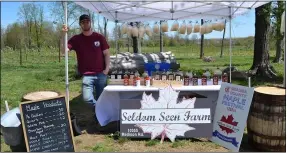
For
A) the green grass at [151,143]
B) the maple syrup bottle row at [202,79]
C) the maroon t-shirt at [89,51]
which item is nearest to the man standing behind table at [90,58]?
the maroon t-shirt at [89,51]

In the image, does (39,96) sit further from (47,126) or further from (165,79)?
(165,79)

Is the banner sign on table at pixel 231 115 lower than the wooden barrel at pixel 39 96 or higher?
lower

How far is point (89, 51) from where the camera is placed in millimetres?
4734

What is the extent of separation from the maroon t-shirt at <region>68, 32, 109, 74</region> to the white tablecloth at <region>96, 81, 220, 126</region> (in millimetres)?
358

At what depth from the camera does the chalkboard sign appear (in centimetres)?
371

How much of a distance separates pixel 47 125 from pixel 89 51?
1.35m

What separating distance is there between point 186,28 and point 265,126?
321 cm

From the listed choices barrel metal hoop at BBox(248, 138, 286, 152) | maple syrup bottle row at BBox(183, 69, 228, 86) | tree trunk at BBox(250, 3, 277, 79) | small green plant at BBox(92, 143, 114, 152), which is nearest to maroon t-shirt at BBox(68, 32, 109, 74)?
small green plant at BBox(92, 143, 114, 152)

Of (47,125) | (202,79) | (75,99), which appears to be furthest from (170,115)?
(75,99)

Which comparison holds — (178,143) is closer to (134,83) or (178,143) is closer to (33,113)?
(134,83)

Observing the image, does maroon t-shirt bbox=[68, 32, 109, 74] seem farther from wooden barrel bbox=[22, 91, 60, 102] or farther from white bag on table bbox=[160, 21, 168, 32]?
white bag on table bbox=[160, 21, 168, 32]

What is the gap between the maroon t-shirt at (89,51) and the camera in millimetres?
4734

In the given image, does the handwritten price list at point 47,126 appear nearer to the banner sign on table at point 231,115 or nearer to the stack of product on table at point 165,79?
the stack of product on table at point 165,79

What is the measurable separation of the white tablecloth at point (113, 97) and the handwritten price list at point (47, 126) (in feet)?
2.86
